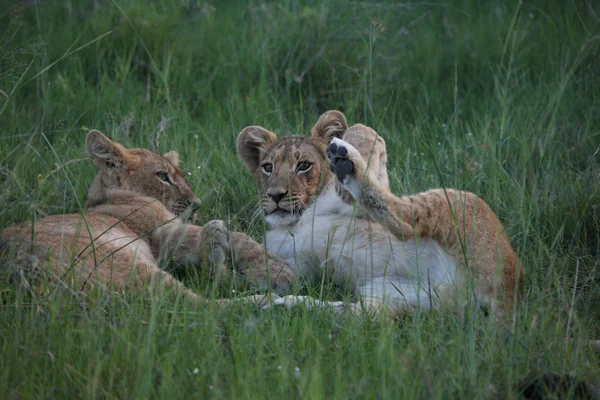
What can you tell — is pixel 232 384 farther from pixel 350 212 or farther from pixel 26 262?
pixel 350 212

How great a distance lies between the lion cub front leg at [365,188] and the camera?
423 centimetres

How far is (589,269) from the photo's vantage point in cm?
473

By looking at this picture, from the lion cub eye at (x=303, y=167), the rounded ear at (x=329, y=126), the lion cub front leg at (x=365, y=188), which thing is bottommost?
the lion cub eye at (x=303, y=167)

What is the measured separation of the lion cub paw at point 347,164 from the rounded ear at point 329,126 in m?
1.07

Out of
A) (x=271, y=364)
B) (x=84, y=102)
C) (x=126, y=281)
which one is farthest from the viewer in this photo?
(x=84, y=102)

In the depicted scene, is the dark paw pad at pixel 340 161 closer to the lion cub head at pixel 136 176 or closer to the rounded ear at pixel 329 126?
the rounded ear at pixel 329 126

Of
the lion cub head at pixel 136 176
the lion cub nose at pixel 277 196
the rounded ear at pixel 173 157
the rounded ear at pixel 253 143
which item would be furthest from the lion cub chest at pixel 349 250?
the rounded ear at pixel 173 157

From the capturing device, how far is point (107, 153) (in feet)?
17.7

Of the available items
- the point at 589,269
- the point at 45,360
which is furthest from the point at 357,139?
the point at 45,360

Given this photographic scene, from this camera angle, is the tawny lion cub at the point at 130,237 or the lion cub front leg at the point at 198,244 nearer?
the tawny lion cub at the point at 130,237

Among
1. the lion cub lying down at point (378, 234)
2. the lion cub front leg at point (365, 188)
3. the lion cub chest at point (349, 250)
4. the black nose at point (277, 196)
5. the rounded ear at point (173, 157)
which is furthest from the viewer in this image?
the rounded ear at point (173, 157)

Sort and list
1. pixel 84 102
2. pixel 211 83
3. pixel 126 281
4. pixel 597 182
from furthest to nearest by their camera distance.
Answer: pixel 211 83 → pixel 84 102 → pixel 597 182 → pixel 126 281

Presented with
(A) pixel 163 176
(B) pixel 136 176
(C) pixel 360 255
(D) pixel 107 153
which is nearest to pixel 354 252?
(C) pixel 360 255

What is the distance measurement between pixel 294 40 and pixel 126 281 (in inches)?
154
